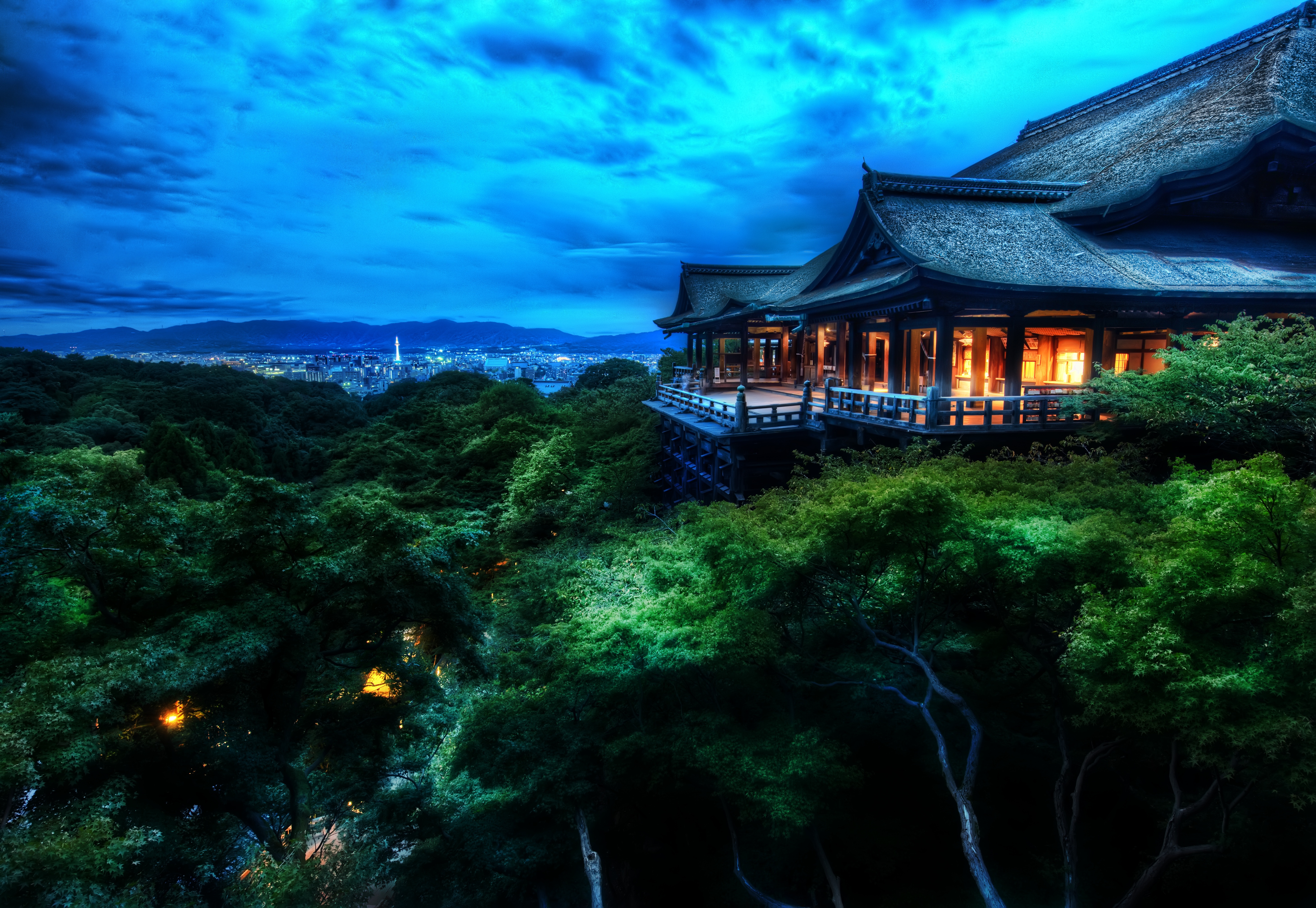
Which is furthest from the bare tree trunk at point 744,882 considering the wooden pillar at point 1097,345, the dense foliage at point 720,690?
the wooden pillar at point 1097,345

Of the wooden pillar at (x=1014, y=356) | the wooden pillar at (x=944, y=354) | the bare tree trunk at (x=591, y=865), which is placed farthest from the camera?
the wooden pillar at (x=1014, y=356)

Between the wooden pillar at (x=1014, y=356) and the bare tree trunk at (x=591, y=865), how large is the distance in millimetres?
13375

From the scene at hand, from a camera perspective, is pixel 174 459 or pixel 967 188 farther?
pixel 174 459

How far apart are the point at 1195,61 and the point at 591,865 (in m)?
32.3

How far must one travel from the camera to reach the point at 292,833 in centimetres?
1012

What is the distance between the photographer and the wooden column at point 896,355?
54.5 ft

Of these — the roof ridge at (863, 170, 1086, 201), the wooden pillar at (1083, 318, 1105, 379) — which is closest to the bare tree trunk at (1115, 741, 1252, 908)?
the wooden pillar at (1083, 318, 1105, 379)

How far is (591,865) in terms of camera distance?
9.84 m

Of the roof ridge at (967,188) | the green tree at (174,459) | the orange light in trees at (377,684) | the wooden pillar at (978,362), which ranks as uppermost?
the roof ridge at (967,188)

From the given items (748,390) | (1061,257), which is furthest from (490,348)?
(1061,257)

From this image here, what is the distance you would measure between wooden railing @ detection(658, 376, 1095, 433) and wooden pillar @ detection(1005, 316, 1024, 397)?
367 millimetres

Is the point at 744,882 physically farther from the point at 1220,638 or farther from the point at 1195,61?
the point at 1195,61

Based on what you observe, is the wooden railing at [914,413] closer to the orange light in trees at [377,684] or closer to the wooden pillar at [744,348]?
the wooden pillar at [744,348]

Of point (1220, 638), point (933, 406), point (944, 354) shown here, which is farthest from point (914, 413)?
point (1220, 638)
